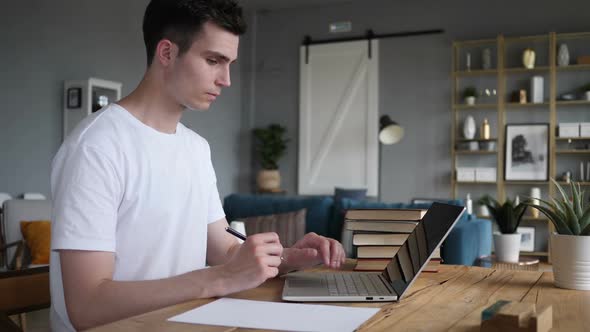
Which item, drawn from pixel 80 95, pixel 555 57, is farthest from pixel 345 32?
pixel 80 95

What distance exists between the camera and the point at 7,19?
5.32 metres

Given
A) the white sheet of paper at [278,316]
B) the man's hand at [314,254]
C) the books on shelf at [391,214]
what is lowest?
the white sheet of paper at [278,316]

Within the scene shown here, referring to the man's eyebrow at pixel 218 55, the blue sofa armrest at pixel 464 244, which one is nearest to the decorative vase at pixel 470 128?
the blue sofa armrest at pixel 464 244

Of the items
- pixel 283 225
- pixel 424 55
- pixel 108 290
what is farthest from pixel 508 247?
pixel 424 55

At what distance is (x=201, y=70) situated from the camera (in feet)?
4.54

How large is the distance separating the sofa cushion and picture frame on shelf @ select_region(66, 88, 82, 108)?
1789 mm

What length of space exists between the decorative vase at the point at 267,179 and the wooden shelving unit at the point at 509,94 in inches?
94.5

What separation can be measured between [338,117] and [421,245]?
23.5 feet

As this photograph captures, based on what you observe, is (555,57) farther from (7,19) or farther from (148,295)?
(148,295)

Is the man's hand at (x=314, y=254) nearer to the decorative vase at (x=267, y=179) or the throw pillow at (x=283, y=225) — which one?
the throw pillow at (x=283, y=225)

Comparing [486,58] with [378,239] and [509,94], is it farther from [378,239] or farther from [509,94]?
[378,239]

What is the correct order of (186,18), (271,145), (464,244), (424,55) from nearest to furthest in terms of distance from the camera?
(186,18), (464,244), (424,55), (271,145)

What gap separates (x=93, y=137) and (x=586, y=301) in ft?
3.45

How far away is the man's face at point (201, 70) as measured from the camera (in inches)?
54.4
